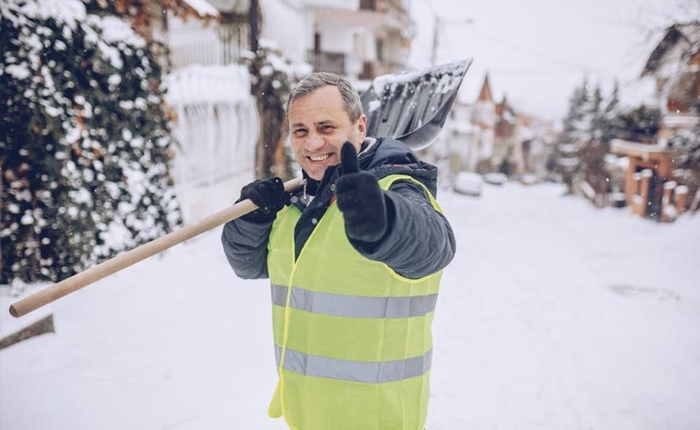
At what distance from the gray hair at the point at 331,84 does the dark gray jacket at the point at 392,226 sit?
0.14m

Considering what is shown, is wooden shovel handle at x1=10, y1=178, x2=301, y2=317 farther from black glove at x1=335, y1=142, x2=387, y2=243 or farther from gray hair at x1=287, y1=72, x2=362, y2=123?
black glove at x1=335, y1=142, x2=387, y2=243

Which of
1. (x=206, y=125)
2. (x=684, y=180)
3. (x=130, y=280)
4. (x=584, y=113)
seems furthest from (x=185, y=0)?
(x=584, y=113)

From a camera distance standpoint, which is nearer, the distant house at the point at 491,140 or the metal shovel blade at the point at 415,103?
the metal shovel blade at the point at 415,103

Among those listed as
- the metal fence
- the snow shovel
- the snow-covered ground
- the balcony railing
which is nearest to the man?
the snow shovel

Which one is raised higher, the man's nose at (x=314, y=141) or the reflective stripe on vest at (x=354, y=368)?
the man's nose at (x=314, y=141)

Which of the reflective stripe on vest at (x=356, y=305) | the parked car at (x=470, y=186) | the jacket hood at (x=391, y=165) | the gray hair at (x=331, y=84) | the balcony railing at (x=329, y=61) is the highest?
the balcony railing at (x=329, y=61)

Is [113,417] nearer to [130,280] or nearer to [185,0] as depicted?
[130,280]

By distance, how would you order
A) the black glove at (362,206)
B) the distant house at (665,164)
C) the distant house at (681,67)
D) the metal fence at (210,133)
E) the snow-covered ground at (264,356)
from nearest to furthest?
the black glove at (362,206) < the snow-covered ground at (264,356) < the metal fence at (210,133) < the distant house at (681,67) < the distant house at (665,164)

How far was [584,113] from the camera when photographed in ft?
104

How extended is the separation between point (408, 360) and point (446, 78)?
5.05ft

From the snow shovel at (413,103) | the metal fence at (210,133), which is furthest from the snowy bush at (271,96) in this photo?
the snow shovel at (413,103)

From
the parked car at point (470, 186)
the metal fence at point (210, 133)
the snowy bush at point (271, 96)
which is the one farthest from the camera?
the parked car at point (470, 186)

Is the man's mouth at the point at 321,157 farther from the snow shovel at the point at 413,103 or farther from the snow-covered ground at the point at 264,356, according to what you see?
the snow-covered ground at the point at 264,356

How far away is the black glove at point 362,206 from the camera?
1.12 metres
